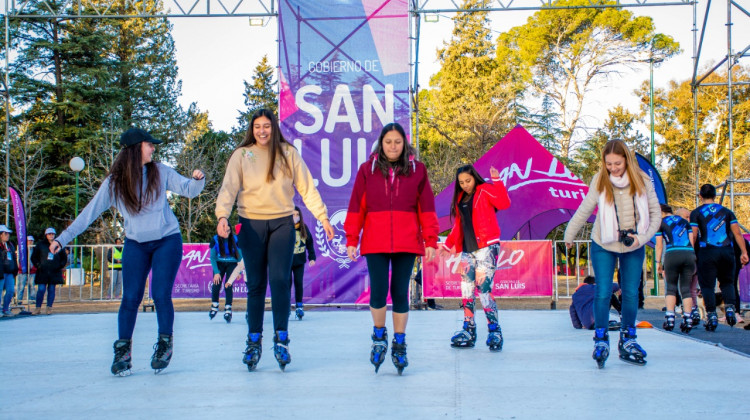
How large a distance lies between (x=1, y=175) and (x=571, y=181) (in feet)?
82.4

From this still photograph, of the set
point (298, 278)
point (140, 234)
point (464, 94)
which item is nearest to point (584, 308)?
point (298, 278)

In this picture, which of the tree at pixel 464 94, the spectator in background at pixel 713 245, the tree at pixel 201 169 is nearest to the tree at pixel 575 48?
the tree at pixel 464 94

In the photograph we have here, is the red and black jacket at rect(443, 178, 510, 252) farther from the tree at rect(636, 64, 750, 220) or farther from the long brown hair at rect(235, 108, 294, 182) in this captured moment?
the tree at rect(636, 64, 750, 220)

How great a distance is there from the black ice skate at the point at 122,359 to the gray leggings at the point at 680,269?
6384 millimetres

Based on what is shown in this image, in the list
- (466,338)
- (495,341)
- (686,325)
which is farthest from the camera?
(686,325)

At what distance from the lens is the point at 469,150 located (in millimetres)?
31688

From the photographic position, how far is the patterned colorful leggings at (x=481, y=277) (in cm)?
595

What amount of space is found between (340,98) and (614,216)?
762 centimetres

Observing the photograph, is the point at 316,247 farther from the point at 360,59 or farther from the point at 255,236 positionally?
the point at 255,236

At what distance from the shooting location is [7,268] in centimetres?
1199

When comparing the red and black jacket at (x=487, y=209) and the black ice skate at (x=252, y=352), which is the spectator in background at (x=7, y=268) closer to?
the black ice skate at (x=252, y=352)

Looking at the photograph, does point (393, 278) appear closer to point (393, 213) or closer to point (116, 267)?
point (393, 213)

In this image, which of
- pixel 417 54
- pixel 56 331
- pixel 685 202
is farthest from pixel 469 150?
pixel 56 331

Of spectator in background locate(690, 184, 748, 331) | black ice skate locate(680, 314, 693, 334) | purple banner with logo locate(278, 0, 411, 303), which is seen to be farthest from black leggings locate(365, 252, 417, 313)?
purple banner with logo locate(278, 0, 411, 303)
